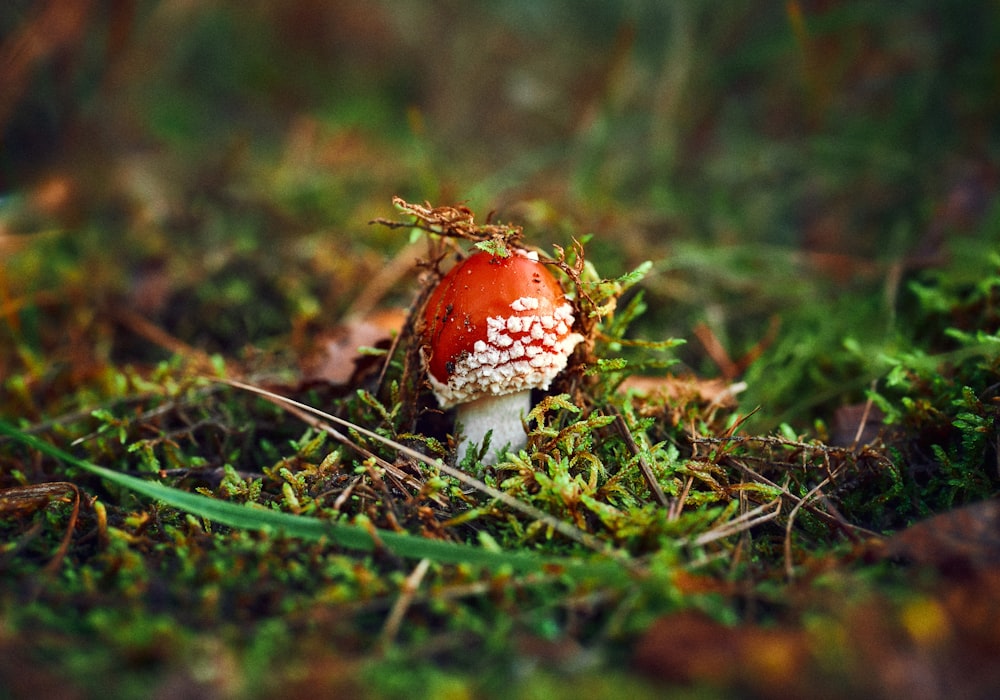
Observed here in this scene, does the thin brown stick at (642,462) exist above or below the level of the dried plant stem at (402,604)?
above

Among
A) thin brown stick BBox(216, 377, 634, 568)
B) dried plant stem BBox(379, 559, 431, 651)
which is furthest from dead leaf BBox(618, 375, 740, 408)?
dried plant stem BBox(379, 559, 431, 651)

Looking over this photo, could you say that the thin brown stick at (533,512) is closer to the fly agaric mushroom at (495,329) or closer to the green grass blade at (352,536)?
the green grass blade at (352,536)

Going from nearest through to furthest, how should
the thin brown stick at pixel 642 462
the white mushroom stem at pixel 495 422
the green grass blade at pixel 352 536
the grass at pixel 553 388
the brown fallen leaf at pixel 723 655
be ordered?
the brown fallen leaf at pixel 723 655 → the grass at pixel 553 388 → the green grass blade at pixel 352 536 → the thin brown stick at pixel 642 462 → the white mushroom stem at pixel 495 422

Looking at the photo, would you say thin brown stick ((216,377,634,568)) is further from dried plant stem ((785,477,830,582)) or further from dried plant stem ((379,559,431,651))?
dried plant stem ((785,477,830,582))

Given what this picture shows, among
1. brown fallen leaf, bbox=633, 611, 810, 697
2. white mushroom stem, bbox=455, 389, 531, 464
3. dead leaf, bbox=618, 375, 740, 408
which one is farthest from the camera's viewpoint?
dead leaf, bbox=618, 375, 740, 408

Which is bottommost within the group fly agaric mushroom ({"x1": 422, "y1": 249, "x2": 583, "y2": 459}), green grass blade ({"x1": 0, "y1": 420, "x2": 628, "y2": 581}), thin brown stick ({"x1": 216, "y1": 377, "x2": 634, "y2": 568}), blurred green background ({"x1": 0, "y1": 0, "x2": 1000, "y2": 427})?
green grass blade ({"x1": 0, "y1": 420, "x2": 628, "y2": 581})

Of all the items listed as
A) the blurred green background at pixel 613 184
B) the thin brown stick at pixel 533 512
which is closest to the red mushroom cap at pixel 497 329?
the thin brown stick at pixel 533 512

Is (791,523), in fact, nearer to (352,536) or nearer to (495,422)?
(495,422)
